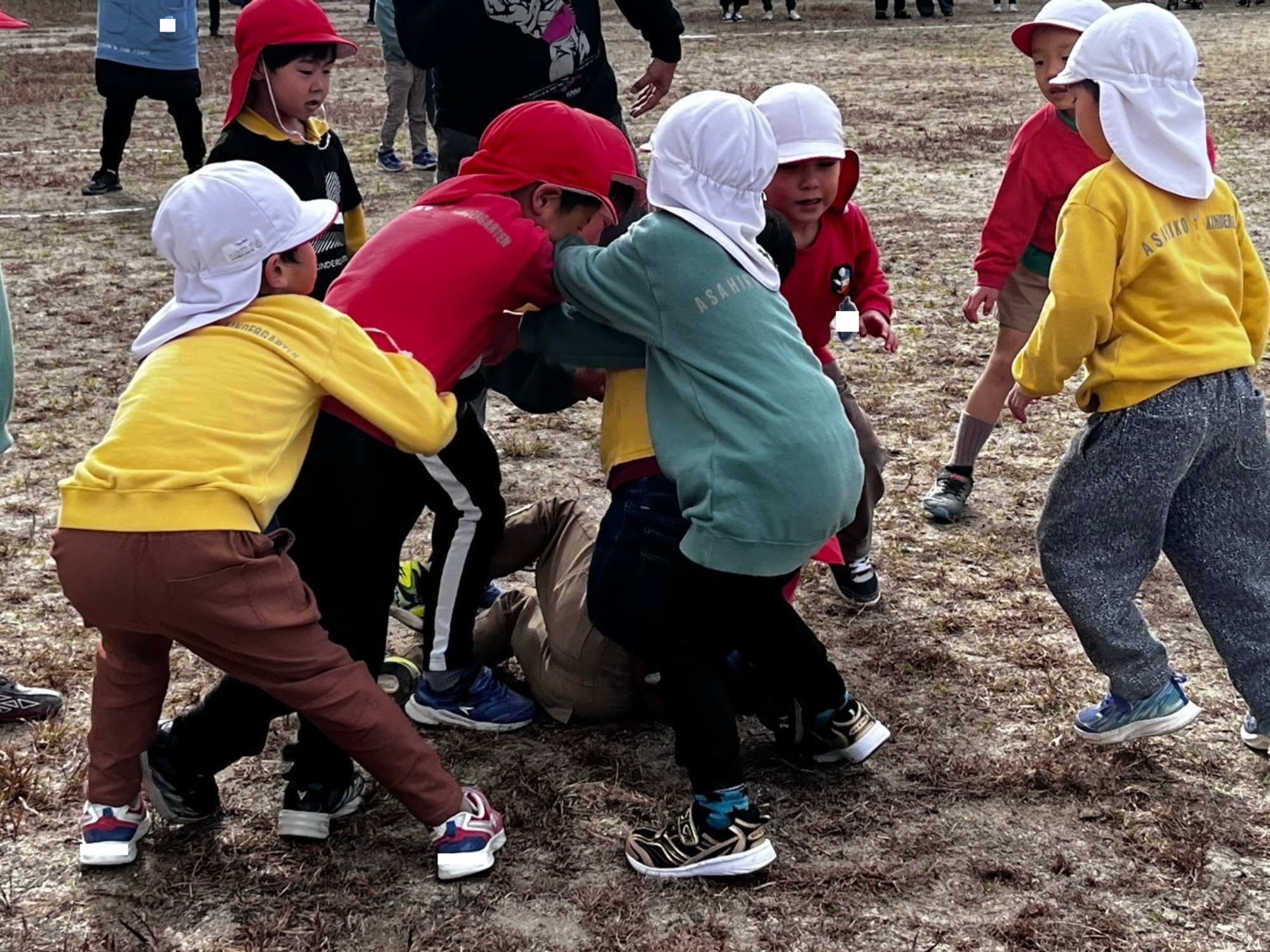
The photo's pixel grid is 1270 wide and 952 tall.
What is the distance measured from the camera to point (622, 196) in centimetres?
329

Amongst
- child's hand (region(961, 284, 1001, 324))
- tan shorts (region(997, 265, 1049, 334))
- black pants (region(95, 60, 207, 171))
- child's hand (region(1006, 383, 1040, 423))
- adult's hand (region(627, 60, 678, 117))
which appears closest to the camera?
child's hand (region(1006, 383, 1040, 423))

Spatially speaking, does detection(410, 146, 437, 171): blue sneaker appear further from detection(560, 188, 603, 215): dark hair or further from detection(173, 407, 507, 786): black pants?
detection(173, 407, 507, 786): black pants

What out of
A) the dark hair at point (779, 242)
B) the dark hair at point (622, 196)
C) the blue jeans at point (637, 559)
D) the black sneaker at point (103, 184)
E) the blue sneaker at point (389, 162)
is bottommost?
the black sneaker at point (103, 184)

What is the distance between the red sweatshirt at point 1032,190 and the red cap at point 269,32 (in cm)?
196

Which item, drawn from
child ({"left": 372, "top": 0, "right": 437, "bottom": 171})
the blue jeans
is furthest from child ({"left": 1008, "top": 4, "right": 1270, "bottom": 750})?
child ({"left": 372, "top": 0, "right": 437, "bottom": 171})

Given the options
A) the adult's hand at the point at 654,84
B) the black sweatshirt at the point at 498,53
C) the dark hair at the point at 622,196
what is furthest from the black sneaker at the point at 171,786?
the adult's hand at the point at 654,84

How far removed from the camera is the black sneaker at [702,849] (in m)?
2.82

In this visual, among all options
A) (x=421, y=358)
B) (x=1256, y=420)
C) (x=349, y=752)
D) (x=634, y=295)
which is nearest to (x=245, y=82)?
(x=421, y=358)

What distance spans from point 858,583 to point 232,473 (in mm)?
1942

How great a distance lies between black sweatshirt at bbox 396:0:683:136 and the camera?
430 cm

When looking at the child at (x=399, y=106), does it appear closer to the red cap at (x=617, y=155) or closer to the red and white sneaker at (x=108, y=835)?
the red cap at (x=617, y=155)

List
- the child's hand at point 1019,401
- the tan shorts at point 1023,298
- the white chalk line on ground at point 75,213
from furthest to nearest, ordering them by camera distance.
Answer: the white chalk line on ground at point 75,213 → the tan shorts at point 1023,298 → the child's hand at point 1019,401

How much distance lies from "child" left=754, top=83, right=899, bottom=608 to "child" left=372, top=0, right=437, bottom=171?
6958mm

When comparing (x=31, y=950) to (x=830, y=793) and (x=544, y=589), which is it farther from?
(x=830, y=793)
